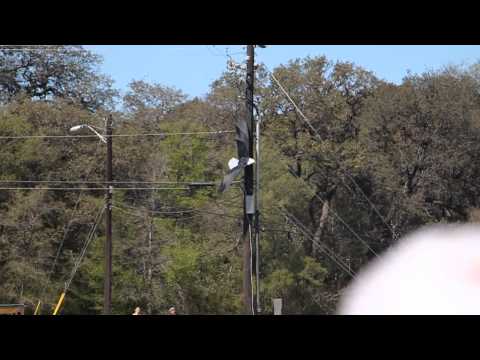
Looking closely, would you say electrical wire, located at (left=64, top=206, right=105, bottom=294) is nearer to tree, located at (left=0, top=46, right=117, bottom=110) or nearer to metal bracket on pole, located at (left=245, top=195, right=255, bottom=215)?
tree, located at (left=0, top=46, right=117, bottom=110)

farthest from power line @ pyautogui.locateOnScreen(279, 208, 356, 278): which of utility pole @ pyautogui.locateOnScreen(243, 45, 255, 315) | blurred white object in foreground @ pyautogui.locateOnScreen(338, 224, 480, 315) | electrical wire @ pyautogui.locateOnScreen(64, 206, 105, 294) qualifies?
utility pole @ pyautogui.locateOnScreen(243, 45, 255, 315)

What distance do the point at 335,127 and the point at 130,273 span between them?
504 inches

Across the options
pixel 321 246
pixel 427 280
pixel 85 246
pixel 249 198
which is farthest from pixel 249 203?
pixel 321 246

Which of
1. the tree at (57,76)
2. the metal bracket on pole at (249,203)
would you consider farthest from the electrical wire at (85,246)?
the metal bracket on pole at (249,203)

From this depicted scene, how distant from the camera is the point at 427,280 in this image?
1959 centimetres

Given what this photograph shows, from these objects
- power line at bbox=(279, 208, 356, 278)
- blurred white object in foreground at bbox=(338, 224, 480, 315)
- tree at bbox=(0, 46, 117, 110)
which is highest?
tree at bbox=(0, 46, 117, 110)

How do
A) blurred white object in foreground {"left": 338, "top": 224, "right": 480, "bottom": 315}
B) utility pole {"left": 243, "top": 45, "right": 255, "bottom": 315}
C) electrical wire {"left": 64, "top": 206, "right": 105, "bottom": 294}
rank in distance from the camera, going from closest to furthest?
1. blurred white object in foreground {"left": 338, "top": 224, "right": 480, "bottom": 315}
2. utility pole {"left": 243, "top": 45, "right": 255, "bottom": 315}
3. electrical wire {"left": 64, "top": 206, "right": 105, "bottom": 294}

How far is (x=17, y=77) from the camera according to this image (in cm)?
4062

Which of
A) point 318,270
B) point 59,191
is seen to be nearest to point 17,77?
point 59,191

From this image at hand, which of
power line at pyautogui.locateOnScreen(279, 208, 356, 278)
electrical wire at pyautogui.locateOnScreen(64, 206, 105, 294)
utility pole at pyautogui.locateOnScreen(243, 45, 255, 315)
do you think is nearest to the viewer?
utility pole at pyautogui.locateOnScreen(243, 45, 255, 315)

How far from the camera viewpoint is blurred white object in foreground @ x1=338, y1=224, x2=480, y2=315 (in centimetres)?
1334

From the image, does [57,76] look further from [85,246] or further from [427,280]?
[427,280]

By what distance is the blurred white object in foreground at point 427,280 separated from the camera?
13336 mm
